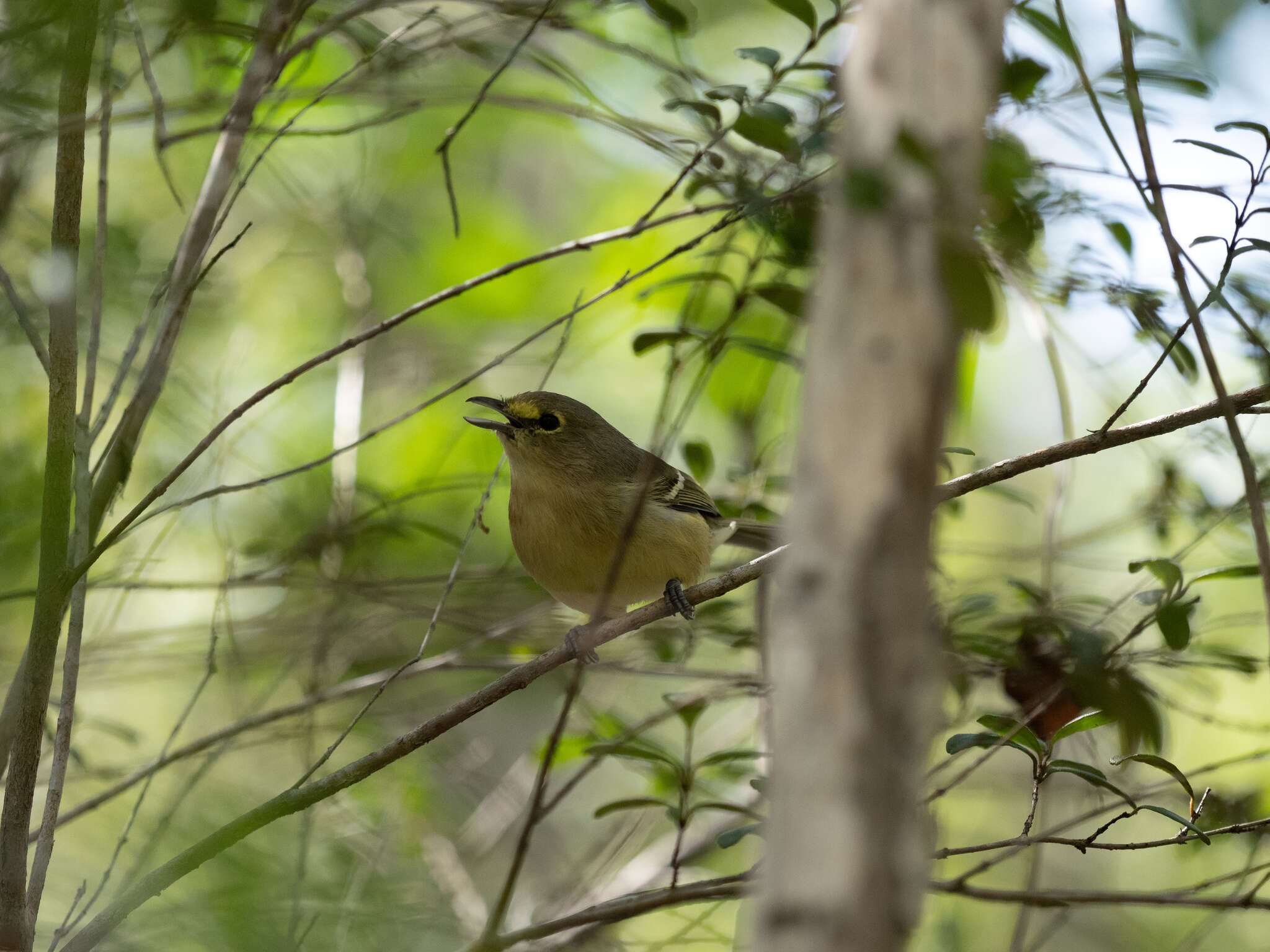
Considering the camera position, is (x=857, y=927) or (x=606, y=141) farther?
(x=606, y=141)

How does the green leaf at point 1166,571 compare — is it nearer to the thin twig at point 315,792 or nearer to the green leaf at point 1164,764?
the green leaf at point 1164,764

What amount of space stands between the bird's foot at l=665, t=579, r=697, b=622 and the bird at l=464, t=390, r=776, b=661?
0.01 meters

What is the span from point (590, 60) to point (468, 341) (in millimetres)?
2149

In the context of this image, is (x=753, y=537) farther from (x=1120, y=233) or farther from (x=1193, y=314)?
(x=1193, y=314)

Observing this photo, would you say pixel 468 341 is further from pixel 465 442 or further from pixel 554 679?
pixel 554 679

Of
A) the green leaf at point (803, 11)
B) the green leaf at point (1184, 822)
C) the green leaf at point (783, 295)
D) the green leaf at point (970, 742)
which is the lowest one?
the green leaf at point (1184, 822)

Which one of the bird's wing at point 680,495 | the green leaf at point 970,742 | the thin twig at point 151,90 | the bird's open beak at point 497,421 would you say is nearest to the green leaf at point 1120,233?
the green leaf at point 970,742

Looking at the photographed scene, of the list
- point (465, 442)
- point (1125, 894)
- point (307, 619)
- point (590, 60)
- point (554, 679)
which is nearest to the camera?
point (1125, 894)

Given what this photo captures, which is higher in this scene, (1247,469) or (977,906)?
(1247,469)

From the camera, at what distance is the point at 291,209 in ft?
20.8

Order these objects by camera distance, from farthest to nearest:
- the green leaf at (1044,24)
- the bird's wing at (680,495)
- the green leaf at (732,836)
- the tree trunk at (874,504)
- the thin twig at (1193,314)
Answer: the bird's wing at (680,495), the green leaf at (732,836), the green leaf at (1044,24), the thin twig at (1193,314), the tree trunk at (874,504)

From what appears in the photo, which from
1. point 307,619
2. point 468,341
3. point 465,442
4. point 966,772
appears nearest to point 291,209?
point 468,341

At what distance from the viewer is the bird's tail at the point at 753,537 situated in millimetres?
4703

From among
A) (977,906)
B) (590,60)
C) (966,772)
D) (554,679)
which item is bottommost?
(977,906)
